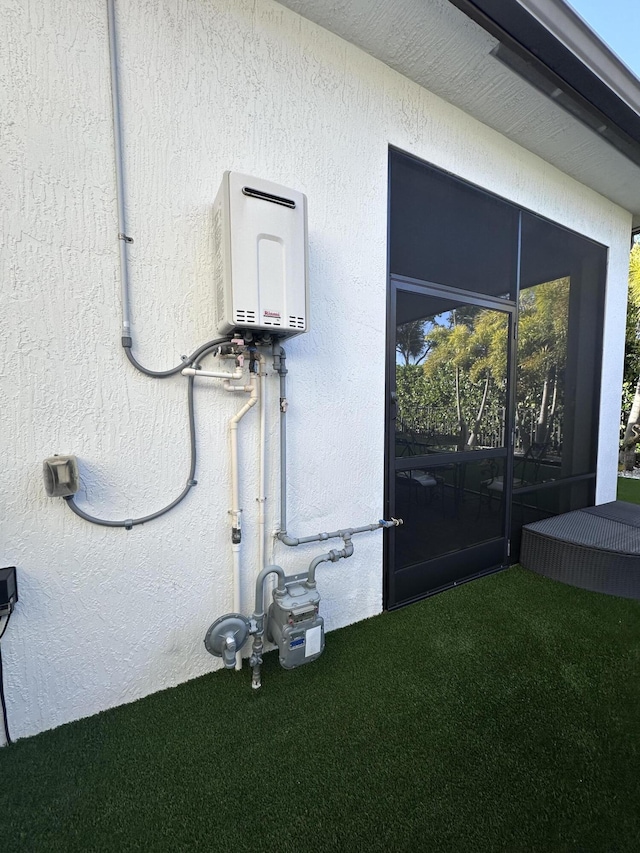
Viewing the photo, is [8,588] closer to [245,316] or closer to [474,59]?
[245,316]

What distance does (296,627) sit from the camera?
5.21ft

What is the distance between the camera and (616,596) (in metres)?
2.33

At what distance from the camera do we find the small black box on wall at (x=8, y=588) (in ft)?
3.96

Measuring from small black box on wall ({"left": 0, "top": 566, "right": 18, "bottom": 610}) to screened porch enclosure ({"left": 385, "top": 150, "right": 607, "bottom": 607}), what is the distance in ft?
5.87

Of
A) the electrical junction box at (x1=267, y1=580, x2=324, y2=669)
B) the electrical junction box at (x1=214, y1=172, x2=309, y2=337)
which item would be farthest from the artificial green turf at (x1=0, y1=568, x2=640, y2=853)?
the electrical junction box at (x1=214, y1=172, x2=309, y2=337)

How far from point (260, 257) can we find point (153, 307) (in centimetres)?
50

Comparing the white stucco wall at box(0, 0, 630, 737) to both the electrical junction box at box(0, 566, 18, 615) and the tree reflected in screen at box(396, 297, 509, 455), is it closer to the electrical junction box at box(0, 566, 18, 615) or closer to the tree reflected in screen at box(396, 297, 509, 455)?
the electrical junction box at box(0, 566, 18, 615)

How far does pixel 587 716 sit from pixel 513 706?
0.28 metres

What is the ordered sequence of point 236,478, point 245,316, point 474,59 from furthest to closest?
1. point 474,59
2. point 236,478
3. point 245,316

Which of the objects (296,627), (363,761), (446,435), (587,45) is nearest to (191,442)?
(296,627)

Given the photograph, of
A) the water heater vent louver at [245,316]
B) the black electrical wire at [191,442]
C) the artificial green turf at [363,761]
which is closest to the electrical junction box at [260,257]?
the water heater vent louver at [245,316]

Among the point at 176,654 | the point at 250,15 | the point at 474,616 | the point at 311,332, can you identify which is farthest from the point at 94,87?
the point at 474,616

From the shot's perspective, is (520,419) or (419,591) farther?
(520,419)

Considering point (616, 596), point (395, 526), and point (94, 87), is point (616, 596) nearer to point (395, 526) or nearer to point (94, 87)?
point (395, 526)
